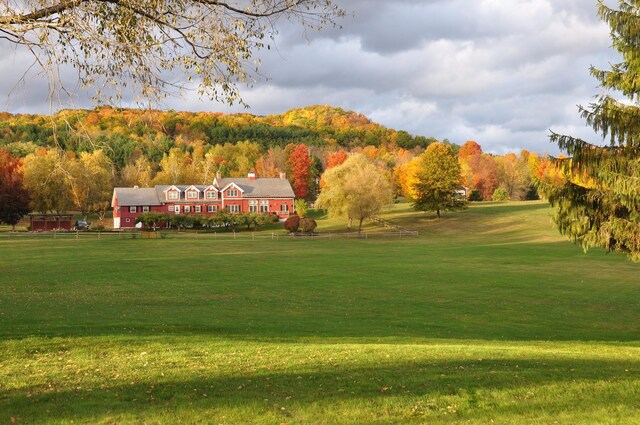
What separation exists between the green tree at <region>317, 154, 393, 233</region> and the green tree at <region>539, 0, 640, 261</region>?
2334 inches

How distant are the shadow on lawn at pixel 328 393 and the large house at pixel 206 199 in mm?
88109

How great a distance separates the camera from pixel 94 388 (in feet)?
30.3

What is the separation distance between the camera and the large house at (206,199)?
3728 inches

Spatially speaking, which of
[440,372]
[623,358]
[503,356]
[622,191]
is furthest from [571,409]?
[622,191]

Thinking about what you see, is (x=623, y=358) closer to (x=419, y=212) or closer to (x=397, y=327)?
(x=397, y=327)

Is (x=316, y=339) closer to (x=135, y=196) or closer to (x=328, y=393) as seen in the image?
(x=328, y=393)

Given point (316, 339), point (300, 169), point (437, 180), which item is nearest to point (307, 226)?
point (437, 180)

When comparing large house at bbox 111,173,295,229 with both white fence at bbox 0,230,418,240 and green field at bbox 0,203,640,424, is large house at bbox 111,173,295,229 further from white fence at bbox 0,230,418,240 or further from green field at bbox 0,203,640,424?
green field at bbox 0,203,640,424

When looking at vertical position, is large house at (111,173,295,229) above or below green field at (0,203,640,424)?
above

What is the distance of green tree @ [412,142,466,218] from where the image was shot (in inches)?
3425

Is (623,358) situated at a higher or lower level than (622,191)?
lower

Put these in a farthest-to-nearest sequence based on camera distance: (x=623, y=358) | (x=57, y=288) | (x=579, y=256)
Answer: (x=579, y=256) < (x=57, y=288) < (x=623, y=358)

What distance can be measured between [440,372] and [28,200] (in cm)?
8182

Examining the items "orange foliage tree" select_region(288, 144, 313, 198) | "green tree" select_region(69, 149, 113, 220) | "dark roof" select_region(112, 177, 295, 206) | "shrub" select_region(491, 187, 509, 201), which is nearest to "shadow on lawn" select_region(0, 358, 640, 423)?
"green tree" select_region(69, 149, 113, 220)
